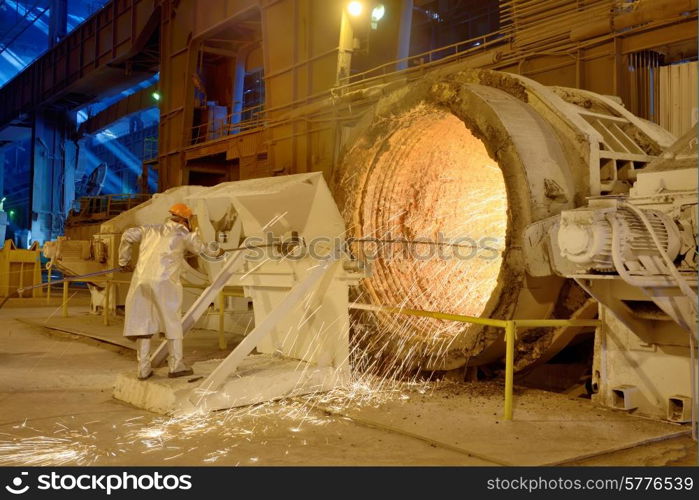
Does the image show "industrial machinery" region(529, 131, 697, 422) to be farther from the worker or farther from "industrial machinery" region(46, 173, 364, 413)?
the worker

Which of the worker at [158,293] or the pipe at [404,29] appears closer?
the worker at [158,293]

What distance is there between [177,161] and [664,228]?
1300cm

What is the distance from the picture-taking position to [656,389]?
4.24 m

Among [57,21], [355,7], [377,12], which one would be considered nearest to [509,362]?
[355,7]

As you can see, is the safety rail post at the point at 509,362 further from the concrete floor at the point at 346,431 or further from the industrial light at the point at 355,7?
the industrial light at the point at 355,7

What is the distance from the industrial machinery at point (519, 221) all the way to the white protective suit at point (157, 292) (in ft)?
2.15

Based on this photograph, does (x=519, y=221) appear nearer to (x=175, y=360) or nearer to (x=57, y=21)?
(x=175, y=360)

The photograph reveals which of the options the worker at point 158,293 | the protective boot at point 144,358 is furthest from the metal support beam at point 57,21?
the protective boot at point 144,358

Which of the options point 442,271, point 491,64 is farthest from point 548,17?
point 442,271

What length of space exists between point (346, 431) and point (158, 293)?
163cm

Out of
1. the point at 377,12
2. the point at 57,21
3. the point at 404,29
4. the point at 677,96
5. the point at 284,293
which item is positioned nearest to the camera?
the point at 284,293

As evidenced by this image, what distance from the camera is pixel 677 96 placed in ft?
20.6

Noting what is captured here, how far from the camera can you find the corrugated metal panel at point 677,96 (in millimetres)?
6164

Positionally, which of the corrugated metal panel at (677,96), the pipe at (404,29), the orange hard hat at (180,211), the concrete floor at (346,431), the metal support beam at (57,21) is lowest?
the concrete floor at (346,431)
